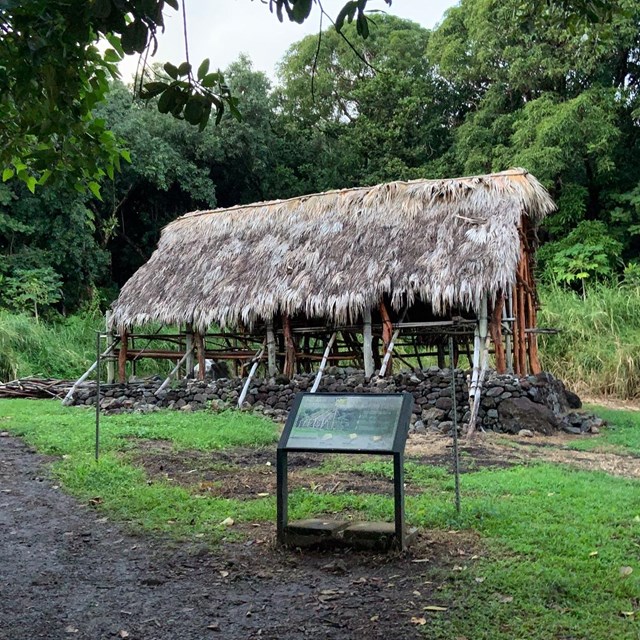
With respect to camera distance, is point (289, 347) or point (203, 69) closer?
point (203, 69)

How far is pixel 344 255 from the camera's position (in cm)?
1387

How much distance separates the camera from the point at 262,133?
85.5ft

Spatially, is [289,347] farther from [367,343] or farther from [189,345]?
[189,345]

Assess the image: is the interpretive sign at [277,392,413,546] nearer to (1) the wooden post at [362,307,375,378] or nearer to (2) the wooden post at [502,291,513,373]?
(1) the wooden post at [362,307,375,378]

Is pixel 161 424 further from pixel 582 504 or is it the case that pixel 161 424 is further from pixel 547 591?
pixel 547 591

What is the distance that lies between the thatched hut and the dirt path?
757cm

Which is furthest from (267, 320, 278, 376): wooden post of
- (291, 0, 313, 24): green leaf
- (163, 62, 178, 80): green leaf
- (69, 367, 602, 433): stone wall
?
(291, 0, 313, 24): green leaf

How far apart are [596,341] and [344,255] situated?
6542 millimetres

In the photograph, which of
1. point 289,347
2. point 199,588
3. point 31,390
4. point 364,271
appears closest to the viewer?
point 199,588

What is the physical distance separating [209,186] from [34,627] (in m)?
22.5

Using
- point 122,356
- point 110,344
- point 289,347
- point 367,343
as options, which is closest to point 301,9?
point 367,343

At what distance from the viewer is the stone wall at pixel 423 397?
1128 cm

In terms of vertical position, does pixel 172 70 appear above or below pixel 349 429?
above

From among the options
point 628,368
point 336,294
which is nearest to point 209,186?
point 336,294
